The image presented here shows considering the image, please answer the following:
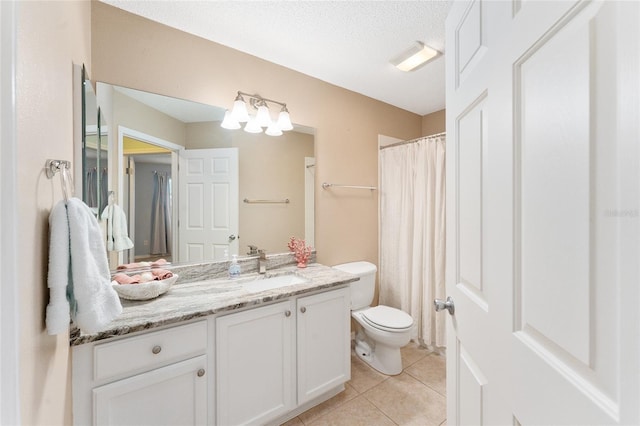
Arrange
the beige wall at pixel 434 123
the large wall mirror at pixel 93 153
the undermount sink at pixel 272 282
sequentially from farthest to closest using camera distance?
the beige wall at pixel 434 123, the undermount sink at pixel 272 282, the large wall mirror at pixel 93 153

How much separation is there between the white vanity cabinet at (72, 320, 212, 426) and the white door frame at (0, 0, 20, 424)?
665 millimetres

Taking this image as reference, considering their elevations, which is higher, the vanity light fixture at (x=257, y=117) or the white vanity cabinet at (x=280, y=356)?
the vanity light fixture at (x=257, y=117)

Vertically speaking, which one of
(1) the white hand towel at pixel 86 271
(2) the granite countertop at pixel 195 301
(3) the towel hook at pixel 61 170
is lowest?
(2) the granite countertop at pixel 195 301

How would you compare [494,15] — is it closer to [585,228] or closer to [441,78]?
[585,228]

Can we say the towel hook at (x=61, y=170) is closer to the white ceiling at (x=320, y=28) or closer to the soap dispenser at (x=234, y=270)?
the soap dispenser at (x=234, y=270)

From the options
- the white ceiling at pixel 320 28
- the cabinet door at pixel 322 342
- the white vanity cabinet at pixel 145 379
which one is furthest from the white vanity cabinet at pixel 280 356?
the white ceiling at pixel 320 28

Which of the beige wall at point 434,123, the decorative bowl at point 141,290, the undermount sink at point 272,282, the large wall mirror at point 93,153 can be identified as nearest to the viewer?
the large wall mirror at point 93,153

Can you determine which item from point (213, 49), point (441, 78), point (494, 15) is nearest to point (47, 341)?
point (494, 15)

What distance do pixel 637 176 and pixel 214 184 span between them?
6.27 ft

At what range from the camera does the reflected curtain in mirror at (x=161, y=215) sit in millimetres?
1610

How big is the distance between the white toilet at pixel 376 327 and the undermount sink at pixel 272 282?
1.89 feet

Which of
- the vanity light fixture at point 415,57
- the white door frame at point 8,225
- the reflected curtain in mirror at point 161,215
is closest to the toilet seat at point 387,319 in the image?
the reflected curtain in mirror at point 161,215

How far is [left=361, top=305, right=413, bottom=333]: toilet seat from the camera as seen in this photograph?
1.89 metres

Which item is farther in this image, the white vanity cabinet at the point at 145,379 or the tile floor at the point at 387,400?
the tile floor at the point at 387,400
